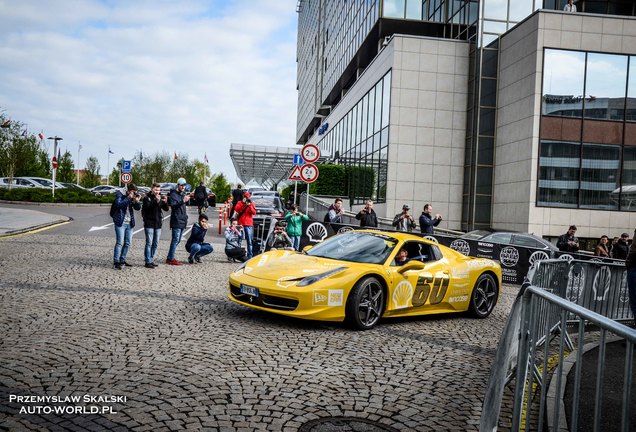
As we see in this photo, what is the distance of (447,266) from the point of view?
8.43 metres

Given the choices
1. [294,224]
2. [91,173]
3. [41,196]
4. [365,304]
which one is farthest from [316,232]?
[91,173]

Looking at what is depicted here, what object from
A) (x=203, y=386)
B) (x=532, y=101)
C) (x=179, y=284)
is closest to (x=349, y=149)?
(x=532, y=101)

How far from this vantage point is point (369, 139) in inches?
1288

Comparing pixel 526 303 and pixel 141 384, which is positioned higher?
pixel 526 303

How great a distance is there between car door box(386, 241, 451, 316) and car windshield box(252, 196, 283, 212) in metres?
16.0

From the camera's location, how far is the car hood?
7086mm

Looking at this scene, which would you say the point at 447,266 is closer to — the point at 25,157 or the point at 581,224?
the point at 581,224

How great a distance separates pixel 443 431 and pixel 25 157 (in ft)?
158

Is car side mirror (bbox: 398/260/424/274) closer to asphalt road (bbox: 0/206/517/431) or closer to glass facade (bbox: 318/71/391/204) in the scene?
asphalt road (bbox: 0/206/517/431)

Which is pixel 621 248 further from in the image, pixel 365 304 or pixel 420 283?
pixel 365 304

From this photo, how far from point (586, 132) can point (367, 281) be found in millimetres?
20786

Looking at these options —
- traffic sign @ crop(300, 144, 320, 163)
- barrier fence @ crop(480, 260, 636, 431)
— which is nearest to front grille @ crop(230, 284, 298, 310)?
barrier fence @ crop(480, 260, 636, 431)

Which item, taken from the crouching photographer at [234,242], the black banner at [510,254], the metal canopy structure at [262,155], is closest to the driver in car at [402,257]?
the black banner at [510,254]

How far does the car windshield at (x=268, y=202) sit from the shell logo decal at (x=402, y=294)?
54.3 feet
